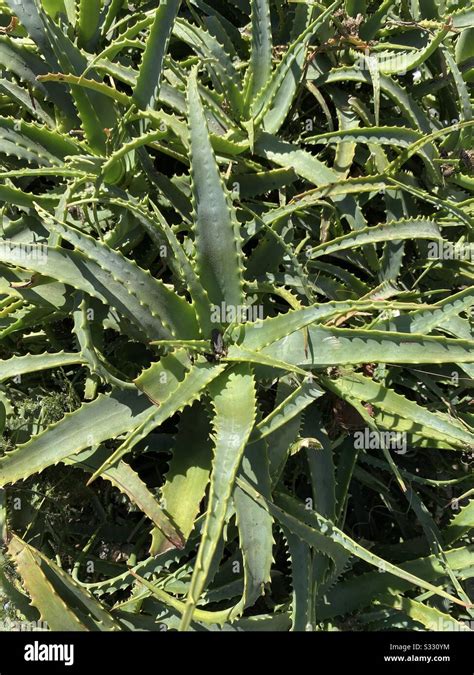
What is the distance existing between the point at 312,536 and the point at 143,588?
1.31 ft

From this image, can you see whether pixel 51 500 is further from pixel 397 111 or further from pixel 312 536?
pixel 397 111

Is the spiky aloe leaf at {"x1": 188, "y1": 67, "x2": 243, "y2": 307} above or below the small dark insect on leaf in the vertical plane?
above

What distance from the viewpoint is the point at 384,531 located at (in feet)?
5.12

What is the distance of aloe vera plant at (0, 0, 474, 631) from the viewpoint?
3.77 ft

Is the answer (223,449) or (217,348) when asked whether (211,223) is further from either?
(223,449)

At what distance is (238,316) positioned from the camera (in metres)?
1.17

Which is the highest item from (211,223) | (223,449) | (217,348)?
(211,223)

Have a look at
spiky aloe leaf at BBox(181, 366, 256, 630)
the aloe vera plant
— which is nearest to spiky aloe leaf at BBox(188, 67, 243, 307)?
the aloe vera plant

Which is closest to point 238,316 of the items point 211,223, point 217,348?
point 217,348

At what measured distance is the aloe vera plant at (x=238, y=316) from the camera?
115 cm

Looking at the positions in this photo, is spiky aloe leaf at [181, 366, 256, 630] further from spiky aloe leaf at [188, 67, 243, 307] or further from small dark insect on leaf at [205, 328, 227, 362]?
spiky aloe leaf at [188, 67, 243, 307]

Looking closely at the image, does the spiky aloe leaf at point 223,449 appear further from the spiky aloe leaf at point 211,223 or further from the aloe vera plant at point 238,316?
the spiky aloe leaf at point 211,223

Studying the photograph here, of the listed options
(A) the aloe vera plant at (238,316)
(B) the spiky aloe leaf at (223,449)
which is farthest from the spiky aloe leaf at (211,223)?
(B) the spiky aloe leaf at (223,449)

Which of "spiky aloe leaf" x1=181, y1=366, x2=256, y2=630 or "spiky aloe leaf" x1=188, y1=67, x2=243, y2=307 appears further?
"spiky aloe leaf" x1=188, y1=67, x2=243, y2=307
